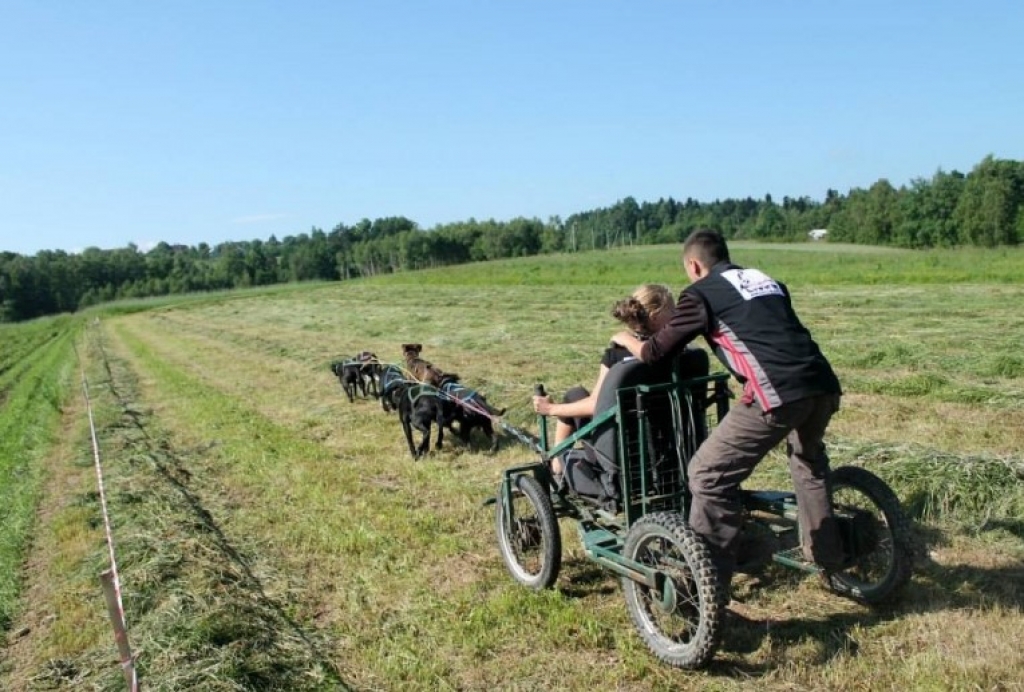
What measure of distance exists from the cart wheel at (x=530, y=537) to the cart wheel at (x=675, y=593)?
0.67 m

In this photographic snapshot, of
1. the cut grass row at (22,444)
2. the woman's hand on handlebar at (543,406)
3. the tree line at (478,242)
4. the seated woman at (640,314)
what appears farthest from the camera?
the tree line at (478,242)

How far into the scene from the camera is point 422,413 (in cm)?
781

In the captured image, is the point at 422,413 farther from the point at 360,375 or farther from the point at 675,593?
the point at 675,593

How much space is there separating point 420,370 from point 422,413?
1.82 meters

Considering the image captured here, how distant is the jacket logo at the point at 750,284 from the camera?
3.40 metres

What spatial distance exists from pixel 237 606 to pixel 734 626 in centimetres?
293

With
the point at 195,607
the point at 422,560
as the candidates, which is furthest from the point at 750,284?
the point at 195,607

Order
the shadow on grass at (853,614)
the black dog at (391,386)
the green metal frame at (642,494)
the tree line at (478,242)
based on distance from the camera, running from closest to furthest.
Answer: the shadow on grass at (853,614), the green metal frame at (642,494), the black dog at (391,386), the tree line at (478,242)

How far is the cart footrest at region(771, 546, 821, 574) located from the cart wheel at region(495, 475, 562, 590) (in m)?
1.22

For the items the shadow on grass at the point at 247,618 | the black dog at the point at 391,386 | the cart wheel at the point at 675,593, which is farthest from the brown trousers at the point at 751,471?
the black dog at the point at 391,386

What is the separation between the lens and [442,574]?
16.0ft

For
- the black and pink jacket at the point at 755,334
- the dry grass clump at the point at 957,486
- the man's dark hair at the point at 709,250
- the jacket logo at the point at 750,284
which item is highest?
the man's dark hair at the point at 709,250

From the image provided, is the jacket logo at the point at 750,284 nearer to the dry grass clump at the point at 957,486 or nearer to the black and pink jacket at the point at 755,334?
the black and pink jacket at the point at 755,334

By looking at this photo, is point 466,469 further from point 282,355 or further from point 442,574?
point 282,355
